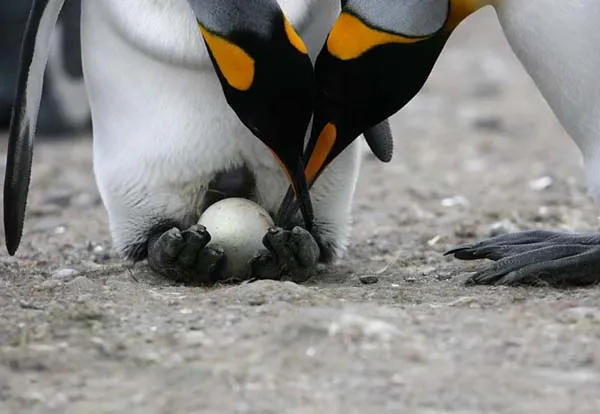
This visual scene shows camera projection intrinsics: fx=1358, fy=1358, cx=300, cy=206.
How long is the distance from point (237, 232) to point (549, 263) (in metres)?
0.75

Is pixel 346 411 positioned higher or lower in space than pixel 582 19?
lower

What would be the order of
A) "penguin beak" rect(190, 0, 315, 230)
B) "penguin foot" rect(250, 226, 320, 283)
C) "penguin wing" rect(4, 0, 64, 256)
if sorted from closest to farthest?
"penguin beak" rect(190, 0, 315, 230) → "penguin foot" rect(250, 226, 320, 283) → "penguin wing" rect(4, 0, 64, 256)

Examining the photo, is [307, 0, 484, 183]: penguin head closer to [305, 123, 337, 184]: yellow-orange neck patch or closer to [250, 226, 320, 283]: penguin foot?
[305, 123, 337, 184]: yellow-orange neck patch

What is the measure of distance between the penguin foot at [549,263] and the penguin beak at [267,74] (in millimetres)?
548

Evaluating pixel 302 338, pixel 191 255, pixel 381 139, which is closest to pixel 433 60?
pixel 381 139

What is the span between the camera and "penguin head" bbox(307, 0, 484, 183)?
2.99 meters

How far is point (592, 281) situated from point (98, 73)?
132 cm

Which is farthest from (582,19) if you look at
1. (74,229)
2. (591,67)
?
(74,229)

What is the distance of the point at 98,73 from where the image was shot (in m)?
3.41

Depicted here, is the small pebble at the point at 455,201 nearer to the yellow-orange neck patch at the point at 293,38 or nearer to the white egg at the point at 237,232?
the white egg at the point at 237,232

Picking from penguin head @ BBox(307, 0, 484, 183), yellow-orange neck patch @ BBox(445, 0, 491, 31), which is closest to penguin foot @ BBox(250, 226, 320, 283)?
penguin head @ BBox(307, 0, 484, 183)

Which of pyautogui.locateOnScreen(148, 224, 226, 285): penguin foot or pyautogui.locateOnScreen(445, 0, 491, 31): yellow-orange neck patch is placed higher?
pyautogui.locateOnScreen(445, 0, 491, 31): yellow-orange neck patch

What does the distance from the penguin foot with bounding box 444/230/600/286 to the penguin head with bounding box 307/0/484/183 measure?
461 mm

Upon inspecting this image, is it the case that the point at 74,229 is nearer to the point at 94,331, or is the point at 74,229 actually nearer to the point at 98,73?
the point at 98,73
